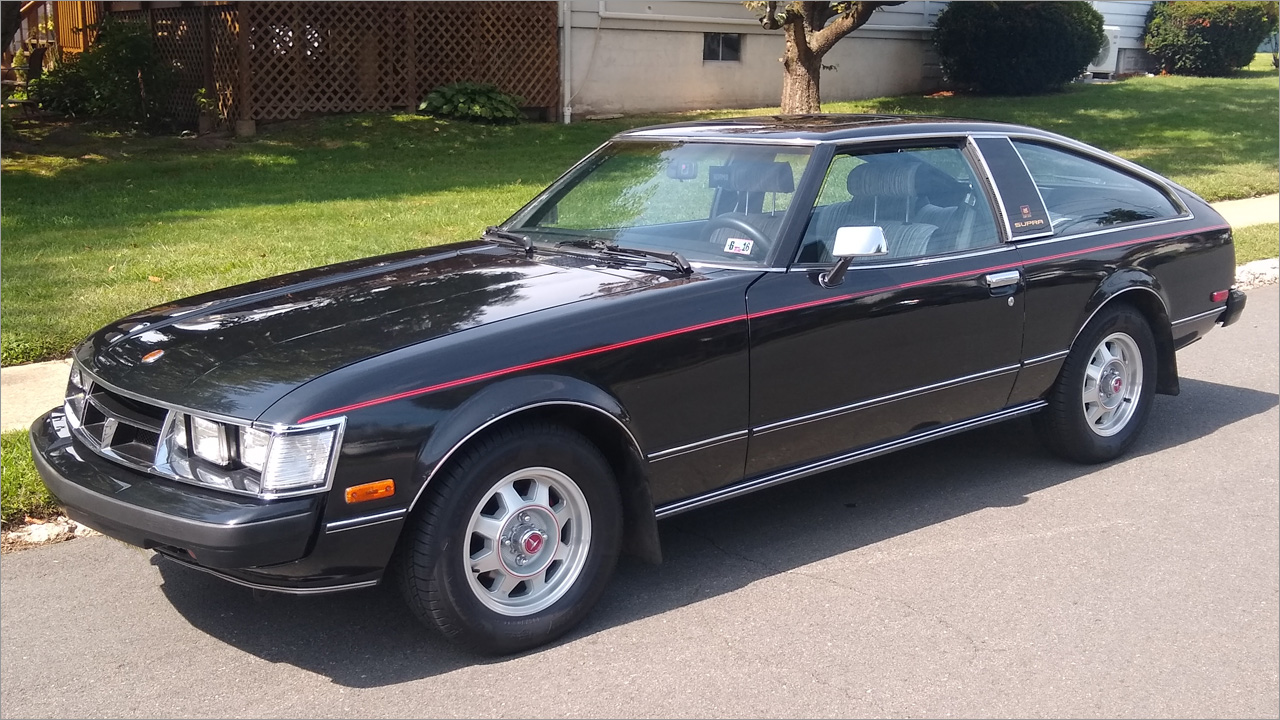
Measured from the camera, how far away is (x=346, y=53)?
17.1 m

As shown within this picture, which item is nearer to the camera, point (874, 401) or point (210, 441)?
point (210, 441)

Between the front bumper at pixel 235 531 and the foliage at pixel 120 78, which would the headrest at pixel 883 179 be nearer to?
the front bumper at pixel 235 531

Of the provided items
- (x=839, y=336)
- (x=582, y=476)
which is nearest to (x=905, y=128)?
(x=839, y=336)

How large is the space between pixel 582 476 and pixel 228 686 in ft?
4.08

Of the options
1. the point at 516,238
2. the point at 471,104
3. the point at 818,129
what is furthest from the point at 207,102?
the point at 818,129

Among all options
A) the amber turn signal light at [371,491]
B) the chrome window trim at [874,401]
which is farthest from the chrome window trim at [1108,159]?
the amber turn signal light at [371,491]

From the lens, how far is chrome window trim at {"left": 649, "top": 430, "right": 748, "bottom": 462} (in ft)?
13.5

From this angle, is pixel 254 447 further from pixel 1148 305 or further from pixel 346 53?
pixel 346 53

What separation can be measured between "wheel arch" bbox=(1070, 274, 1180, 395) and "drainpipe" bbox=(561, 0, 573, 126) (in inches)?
517

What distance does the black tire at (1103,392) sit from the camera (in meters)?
5.47

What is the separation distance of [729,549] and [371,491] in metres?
1.71

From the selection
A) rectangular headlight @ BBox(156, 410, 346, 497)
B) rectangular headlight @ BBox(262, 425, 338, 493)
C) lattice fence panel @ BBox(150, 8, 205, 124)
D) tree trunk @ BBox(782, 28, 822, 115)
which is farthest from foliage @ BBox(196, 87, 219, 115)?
rectangular headlight @ BBox(262, 425, 338, 493)

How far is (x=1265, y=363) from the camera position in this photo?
24.8 feet

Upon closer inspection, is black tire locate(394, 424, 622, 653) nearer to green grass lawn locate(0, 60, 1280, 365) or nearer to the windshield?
the windshield
